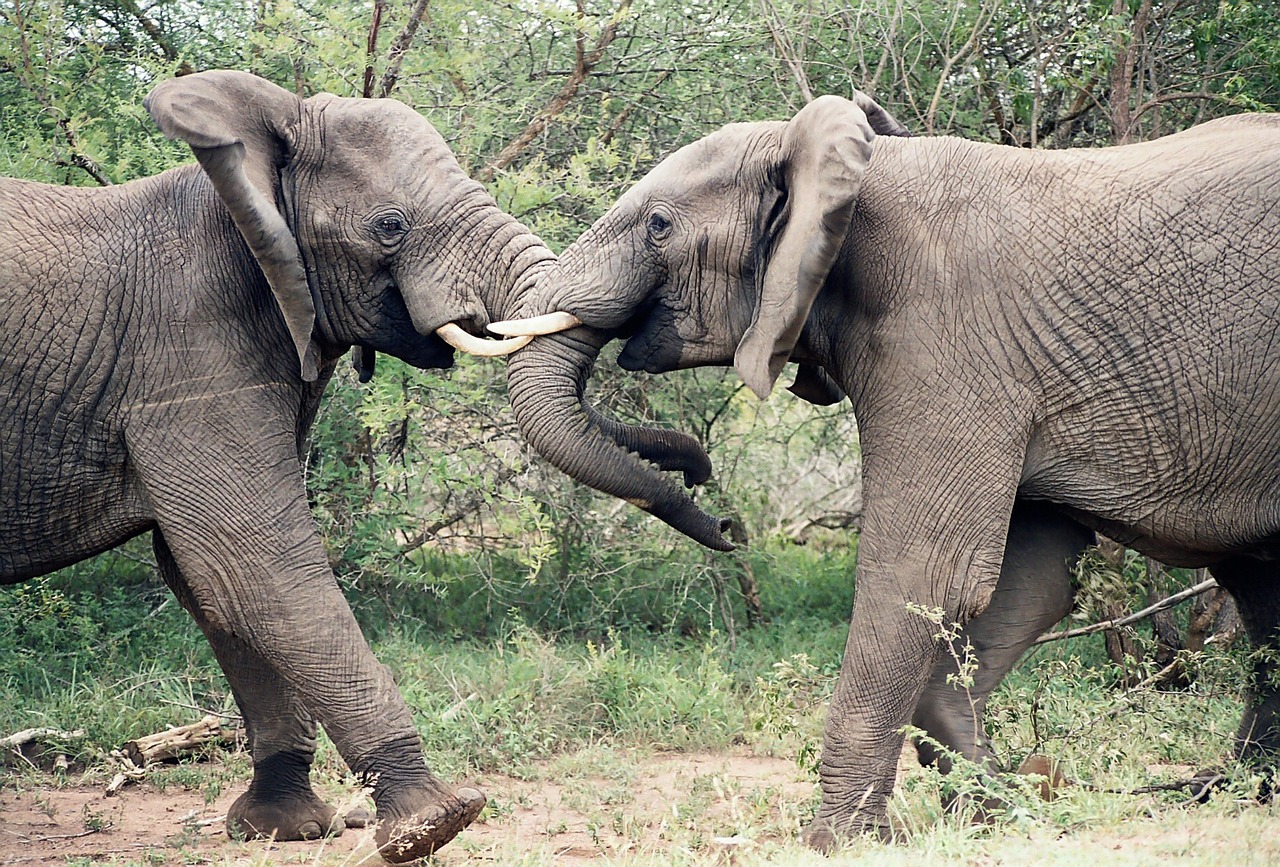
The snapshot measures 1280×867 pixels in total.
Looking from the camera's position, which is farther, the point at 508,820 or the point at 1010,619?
the point at 508,820

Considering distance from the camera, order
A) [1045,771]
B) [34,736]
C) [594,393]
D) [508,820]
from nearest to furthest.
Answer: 1. [1045,771]
2. [508,820]
3. [34,736]
4. [594,393]

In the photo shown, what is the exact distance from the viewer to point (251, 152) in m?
5.38

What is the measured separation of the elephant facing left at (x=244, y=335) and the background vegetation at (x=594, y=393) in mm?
1512

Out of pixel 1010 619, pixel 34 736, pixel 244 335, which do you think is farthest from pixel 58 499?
pixel 1010 619

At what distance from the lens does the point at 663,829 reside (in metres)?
5.61

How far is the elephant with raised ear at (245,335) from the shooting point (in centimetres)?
518

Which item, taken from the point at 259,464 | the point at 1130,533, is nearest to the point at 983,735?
the point at 1130,533

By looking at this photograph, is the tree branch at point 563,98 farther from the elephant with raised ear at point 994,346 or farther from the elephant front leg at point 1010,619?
the elephant front leg at point 1010,619

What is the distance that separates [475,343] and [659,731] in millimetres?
2603

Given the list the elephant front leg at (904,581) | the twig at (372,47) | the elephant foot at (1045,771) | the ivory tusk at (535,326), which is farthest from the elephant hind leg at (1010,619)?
the twig at (372,47)

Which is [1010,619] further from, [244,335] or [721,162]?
[244,335]

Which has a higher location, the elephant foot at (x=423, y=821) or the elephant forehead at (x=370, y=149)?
the elephant forehead at (x=370, y=149)

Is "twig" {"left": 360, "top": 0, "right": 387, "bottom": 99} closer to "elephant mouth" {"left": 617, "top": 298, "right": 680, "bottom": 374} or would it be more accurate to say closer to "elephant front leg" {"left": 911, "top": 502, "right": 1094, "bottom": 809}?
"elephant mouth" {"left": 617, "top": 298, "right": 680, "bottom": 374}

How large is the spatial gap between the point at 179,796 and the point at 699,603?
10.1ft
